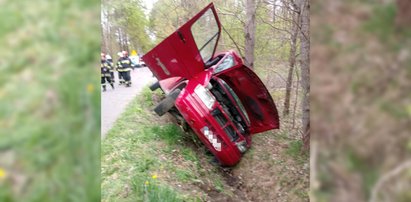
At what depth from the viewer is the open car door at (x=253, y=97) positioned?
4637mm

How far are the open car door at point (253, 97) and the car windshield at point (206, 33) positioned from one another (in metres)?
0.40

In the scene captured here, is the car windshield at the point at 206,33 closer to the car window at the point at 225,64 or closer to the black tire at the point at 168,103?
the car window at the point at 225,64

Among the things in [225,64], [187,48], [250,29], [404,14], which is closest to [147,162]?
[187,48]

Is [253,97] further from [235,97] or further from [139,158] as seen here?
[139,158]

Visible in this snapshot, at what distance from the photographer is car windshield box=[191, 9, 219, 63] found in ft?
12.7

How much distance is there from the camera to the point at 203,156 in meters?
4.95

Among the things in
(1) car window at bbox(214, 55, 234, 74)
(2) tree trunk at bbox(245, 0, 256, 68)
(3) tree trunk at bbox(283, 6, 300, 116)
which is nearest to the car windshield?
(1) car window at bbox(214, 55, 234, 74)

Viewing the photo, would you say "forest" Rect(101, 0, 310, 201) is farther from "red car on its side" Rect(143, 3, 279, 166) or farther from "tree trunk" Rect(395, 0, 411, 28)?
"tree trunk" Rect(395, 0, 411, 28)

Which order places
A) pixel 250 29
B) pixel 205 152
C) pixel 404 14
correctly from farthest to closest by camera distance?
1. pixel 250 29
2. pixel 205 152
3. pixel 404 14

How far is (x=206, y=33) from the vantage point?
4359 mm

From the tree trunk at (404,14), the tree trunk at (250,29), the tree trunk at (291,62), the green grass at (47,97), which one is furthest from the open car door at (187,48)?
the tree trunk at (404,14)

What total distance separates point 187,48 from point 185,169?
1.56m

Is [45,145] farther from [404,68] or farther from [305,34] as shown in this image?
[305,34]

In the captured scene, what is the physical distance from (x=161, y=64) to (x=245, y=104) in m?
1.71
